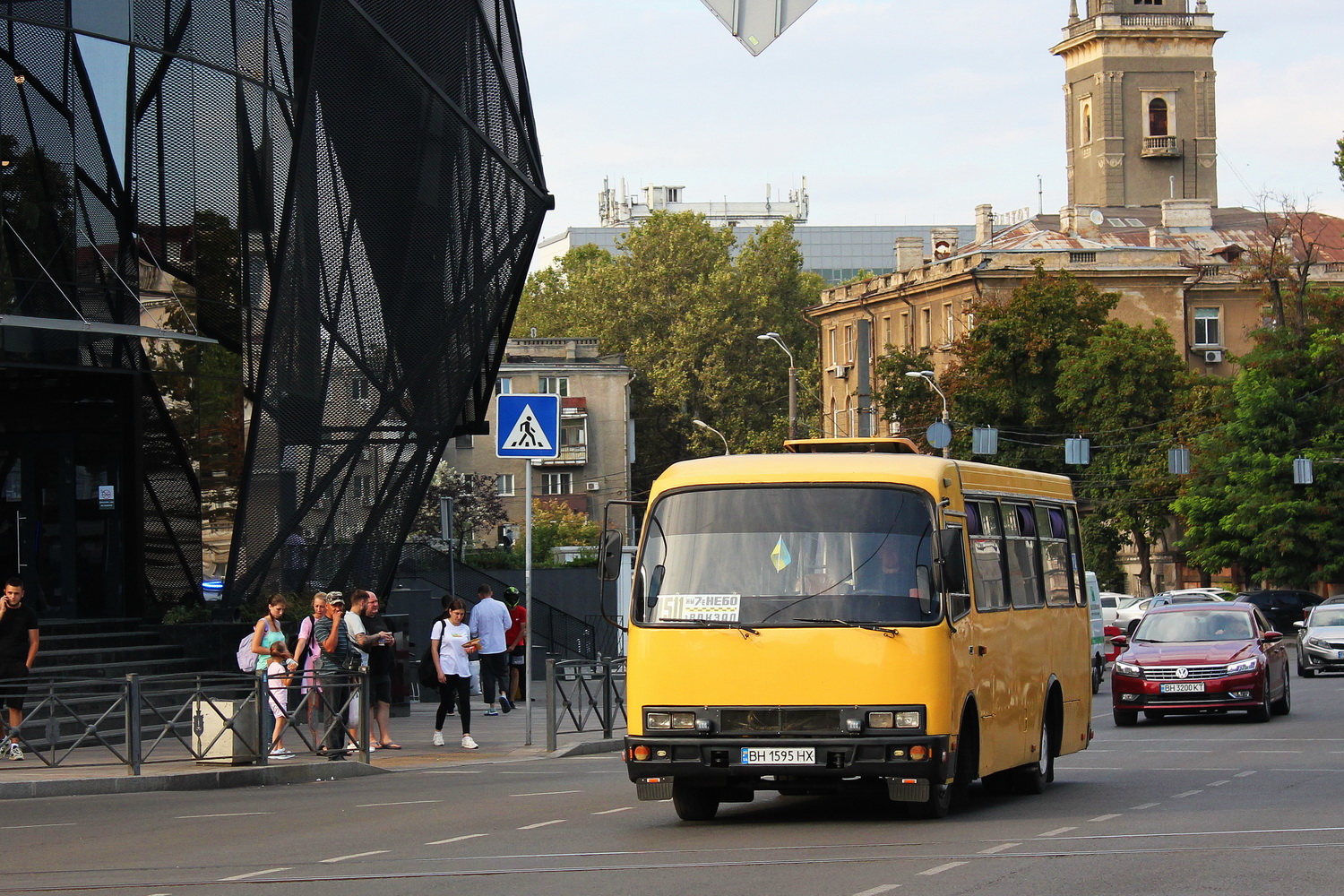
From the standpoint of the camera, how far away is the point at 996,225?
125938mm

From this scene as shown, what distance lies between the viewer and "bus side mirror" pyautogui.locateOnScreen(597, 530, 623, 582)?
45.4ft

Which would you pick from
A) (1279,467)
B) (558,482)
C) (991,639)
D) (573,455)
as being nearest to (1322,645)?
(1279,467)

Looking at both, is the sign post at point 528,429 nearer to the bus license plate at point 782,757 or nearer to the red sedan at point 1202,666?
Result: the red sedan at point 1202,666

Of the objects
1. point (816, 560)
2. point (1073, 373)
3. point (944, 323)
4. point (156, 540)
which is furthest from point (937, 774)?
point (944, 323)

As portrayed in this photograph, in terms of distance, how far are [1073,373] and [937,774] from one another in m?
62.0

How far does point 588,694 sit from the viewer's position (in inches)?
923

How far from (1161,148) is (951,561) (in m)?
95.4

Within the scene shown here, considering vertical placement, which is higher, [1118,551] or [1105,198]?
[1105,198]

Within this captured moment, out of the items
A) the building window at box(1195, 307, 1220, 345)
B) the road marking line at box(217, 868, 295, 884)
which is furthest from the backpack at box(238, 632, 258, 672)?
the building window at box(1195, 307, 1220, 345)

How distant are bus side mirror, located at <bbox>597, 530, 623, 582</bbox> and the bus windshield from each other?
0.80 feet

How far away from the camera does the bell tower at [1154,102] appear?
342 ft

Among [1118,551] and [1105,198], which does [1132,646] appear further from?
[1105,198]

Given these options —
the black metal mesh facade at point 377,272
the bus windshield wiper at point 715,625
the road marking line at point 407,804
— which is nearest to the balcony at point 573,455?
the black metal mesh facade at point 377,272

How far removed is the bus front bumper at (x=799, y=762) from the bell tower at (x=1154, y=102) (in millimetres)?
94557
